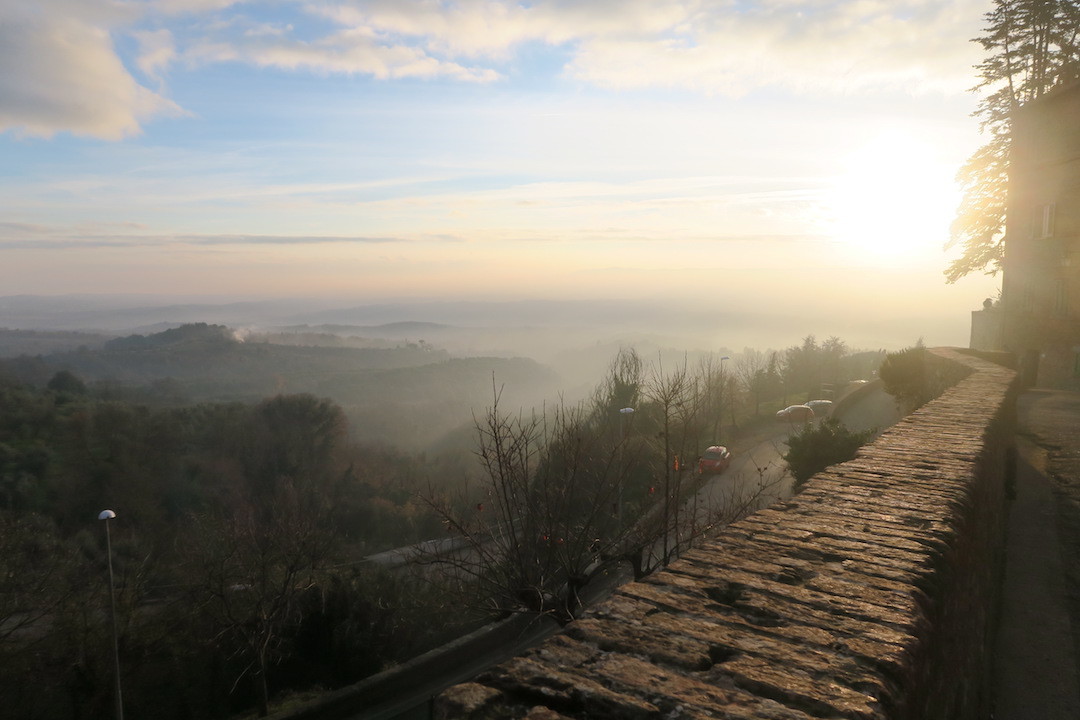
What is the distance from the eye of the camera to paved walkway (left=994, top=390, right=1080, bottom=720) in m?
4.63

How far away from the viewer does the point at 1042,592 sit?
19.7 ft

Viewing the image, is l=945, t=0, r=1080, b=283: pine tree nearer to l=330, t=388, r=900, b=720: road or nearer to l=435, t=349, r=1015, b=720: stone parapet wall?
l=330, t=388, r=900, b=720: road

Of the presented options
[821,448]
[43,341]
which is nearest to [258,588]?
[821,448]

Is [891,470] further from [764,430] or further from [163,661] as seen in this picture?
[764,430]

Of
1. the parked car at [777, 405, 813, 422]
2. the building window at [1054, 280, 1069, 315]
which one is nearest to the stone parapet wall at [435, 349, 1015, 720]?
the building window at [1054, 280, 1069, 315]

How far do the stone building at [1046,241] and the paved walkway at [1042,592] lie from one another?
13646mm

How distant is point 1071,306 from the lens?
22.0m

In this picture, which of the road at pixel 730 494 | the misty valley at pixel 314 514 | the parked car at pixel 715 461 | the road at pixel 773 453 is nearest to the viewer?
the misty valley at pixel 314 514

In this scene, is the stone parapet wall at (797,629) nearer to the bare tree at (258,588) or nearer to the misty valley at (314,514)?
the misty valley at (314,514)

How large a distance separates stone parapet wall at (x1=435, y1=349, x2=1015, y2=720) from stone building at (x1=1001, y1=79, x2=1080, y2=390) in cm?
2024

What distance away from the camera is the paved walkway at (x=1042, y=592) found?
463cm

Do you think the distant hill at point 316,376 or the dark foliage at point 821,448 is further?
the distant hill at point 316,376

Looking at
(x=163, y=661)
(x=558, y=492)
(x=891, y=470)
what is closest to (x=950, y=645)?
(x=891, y=470)

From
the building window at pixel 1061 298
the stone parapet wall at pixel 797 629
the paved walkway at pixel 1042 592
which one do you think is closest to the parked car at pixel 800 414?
the building window at pixel 1061 298
